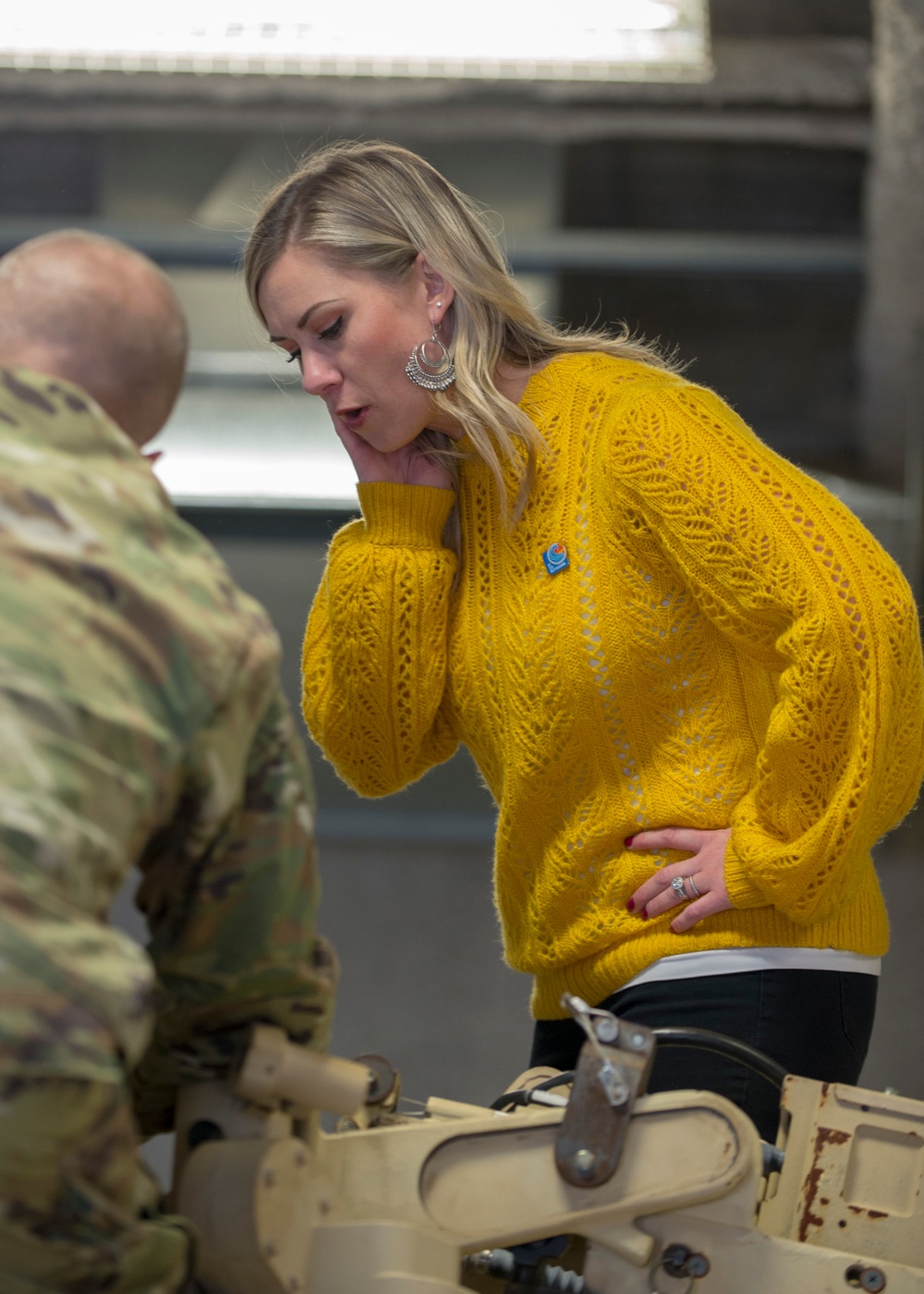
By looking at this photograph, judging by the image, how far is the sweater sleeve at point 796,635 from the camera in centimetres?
134

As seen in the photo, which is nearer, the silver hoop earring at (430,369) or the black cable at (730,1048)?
the black cable at (730,1048)

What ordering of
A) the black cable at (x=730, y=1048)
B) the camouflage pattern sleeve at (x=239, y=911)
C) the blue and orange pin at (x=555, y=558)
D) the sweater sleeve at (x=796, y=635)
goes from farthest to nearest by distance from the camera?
1. the blue and orange pin at (x=555, y=558)
2. the sweater sleeve at (x=796, y=635)
3. the black cable at (x=730, y=1048)
4. the camouflage pattern sleeve at (x=239, y=911)

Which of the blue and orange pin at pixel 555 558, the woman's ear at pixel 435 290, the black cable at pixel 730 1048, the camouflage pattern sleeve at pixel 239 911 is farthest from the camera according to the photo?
the woman's ear at pixel 435 290

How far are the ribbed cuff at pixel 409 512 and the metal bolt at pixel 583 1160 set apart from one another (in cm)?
75

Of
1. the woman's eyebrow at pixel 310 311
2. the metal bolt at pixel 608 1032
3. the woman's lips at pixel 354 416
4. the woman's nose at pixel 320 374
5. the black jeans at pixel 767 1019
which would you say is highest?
the woman's eyebrow at pixel 310 311

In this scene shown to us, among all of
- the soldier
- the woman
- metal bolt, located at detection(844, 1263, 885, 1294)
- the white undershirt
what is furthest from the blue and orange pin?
metal bolt, located at detection(844, 1263, 885, 1294)

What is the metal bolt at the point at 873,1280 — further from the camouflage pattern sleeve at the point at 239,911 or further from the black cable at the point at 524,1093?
the camouflage pattern sleeve at the point at 239,911

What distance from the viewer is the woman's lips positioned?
156cm

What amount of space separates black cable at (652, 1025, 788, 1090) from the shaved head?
Answer: 0.68 metres

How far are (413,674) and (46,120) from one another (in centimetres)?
234

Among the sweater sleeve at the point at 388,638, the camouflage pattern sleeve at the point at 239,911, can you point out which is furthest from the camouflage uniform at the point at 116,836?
the sweater sleeve at the point at 388,638

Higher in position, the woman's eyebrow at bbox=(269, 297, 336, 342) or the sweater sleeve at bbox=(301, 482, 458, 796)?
the woman's eyebrow at bbox=(269, 297, 336, 342)

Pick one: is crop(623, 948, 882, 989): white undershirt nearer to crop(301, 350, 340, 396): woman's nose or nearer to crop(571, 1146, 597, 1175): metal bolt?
crop(571, 1146, 597, 1175): metal bolt

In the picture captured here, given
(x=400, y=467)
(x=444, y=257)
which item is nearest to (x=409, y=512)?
(x=400, y=467)
